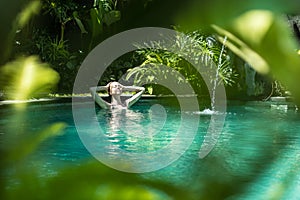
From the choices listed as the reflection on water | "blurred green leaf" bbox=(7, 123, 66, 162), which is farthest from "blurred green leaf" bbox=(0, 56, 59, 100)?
the reflection on water

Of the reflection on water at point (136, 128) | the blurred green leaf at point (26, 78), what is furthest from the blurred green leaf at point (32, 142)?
the reflection on water at point (136, 128)

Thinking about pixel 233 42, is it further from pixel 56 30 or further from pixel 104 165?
pixel 56 30

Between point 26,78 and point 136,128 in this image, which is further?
point 136,128

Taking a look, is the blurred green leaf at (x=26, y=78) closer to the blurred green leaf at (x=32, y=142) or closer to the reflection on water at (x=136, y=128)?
the blurred green leaf at (x=32, y=142)

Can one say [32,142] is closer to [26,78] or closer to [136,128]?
[26,78]

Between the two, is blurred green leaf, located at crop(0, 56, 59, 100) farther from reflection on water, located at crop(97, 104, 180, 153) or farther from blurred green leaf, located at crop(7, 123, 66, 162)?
reflection on water, located at crop(97, 104, 180, 153)

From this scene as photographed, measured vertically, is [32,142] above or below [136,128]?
above

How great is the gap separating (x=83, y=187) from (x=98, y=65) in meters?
0.08

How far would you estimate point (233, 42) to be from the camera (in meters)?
0.19

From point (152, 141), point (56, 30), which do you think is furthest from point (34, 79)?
point (152, 141)

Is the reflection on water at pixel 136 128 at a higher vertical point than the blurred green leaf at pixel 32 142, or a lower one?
lower

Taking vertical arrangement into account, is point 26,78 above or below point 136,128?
above

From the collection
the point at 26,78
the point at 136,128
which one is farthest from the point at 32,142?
the point at 136,128

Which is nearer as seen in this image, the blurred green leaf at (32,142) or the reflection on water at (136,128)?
the blurred green leaf at (32,142)
